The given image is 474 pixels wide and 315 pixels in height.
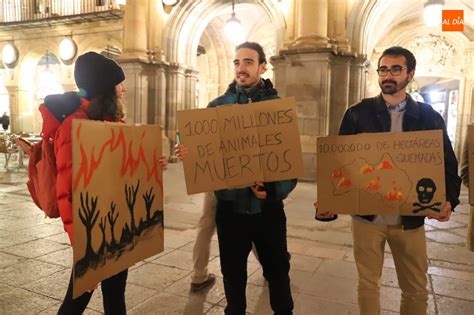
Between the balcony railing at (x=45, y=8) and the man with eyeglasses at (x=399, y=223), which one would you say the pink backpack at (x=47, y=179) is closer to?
the man with eyeglasses at (x=399, y=223)

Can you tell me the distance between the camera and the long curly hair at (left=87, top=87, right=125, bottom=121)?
1.99 m

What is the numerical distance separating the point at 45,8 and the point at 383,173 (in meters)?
19.7

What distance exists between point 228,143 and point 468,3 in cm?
1373

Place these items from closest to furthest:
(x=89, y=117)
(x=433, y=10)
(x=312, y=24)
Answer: (x=89, y=117) < (x=433, y=10) < (x=312, y=24)

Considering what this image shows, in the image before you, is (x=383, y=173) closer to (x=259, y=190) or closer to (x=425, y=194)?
(x=425, y=194)

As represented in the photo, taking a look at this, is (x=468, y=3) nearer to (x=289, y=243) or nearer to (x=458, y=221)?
(x=458, y=221)

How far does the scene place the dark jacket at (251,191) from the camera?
90.1 inches

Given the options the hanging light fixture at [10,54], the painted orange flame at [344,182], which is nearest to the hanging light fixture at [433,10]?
the painted orange flame at [344,182]

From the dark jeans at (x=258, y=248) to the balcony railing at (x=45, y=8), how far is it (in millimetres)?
15345

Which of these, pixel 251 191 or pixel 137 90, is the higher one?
pixel 137 90

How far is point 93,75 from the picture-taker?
200 cm

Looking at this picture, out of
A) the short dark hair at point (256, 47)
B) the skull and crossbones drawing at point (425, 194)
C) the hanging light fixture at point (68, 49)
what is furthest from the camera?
the hanging light fixture at point (68, 49)

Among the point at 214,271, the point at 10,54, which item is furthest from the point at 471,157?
the point at 10,54

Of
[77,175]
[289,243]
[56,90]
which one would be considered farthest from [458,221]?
[56,90]
